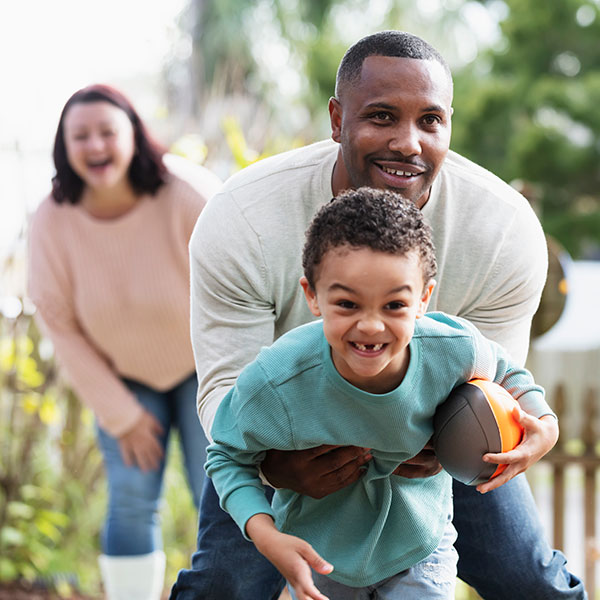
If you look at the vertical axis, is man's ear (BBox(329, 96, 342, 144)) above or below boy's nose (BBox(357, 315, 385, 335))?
above

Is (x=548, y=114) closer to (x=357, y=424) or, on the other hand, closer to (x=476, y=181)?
(x=476, y=181)

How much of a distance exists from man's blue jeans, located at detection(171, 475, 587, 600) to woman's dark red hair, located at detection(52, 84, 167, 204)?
1759mm

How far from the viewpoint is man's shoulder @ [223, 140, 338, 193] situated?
2.68 meters

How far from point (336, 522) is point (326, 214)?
2.45 ft

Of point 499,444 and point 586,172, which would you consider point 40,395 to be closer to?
point 499,444

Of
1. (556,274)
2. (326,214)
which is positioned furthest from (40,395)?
(326,214)

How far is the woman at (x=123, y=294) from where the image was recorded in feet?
13.3

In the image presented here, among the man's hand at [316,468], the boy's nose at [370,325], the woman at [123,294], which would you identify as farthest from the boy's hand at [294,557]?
the woman at [123,294]

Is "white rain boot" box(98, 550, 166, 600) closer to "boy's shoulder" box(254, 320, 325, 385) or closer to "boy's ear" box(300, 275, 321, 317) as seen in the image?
"boy's shoulder" box(254, 320, 325, 385)

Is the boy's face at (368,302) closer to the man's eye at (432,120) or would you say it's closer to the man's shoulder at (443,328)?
the man's shoulder at (443,328)

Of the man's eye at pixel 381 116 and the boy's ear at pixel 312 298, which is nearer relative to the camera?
the boy's ear at pixel 312 298

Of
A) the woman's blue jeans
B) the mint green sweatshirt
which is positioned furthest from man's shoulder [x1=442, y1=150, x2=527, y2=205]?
the woman's blue jeans

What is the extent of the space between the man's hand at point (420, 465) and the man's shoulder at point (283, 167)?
0.82m

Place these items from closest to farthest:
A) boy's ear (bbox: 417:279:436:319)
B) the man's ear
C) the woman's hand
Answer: boy's ear (bbox: 417:279:436:319) → the man's ear → the woman's hand
